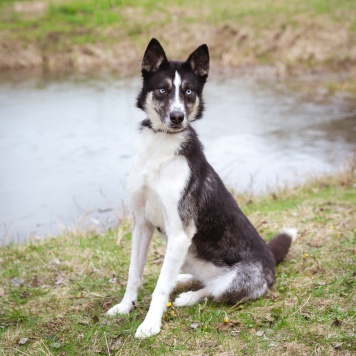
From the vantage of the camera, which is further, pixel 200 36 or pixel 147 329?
pixel 200 36

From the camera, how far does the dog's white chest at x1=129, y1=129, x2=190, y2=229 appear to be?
4.37m

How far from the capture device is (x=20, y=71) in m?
20.8

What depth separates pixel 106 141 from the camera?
1337cm

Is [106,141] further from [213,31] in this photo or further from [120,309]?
[213,31]

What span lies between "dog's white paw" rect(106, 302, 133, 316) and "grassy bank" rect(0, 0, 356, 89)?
662 inches

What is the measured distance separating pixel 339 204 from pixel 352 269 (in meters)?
2.60

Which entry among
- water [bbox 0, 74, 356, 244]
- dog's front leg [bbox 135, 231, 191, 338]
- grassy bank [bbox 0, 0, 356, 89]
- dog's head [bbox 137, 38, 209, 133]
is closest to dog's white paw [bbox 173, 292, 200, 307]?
dog's front leg [bbox 135, 231, 191, 338]

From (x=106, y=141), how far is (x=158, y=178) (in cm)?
917

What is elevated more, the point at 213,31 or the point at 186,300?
the point at 213,31

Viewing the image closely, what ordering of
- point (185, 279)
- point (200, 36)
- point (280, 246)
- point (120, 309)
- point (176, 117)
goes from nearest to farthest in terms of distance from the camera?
1. point (176, 117)
2. point (120, 309)
3. point (185, 279)
4. point (280, 246)
5. point (200, 36)

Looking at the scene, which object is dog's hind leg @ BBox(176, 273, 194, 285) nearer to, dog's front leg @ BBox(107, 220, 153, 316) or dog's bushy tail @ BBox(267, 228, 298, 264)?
dog's front leg @ BBox(107, 220, 153, 316)

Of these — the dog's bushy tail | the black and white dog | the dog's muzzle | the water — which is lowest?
the water

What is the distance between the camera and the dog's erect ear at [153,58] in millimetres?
4406

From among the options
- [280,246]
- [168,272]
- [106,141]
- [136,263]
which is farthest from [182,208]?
[106,141]
